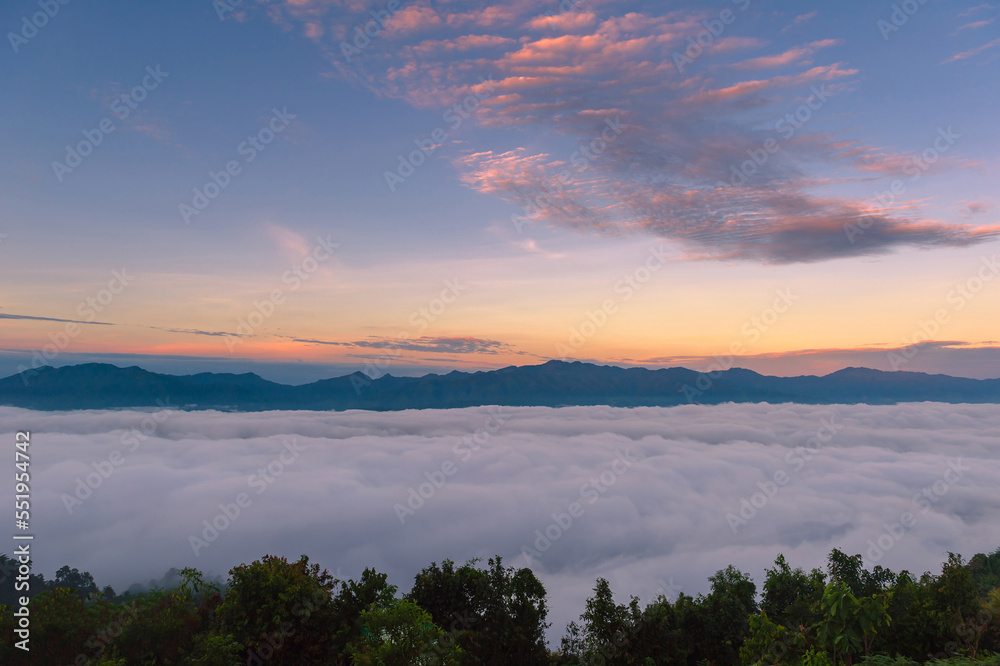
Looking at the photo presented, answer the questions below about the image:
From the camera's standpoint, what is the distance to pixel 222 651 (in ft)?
85.6

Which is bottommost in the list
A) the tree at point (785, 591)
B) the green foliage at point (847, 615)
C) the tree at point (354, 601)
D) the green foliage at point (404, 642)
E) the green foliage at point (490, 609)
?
the tree at point (785, 591)

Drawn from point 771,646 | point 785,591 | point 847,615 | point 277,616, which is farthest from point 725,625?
point 277,616

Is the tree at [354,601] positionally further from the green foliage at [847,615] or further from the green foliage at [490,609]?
the green foliage at [847,615]

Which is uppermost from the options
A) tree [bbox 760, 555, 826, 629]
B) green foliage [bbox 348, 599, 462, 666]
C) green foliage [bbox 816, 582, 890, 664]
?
green foliage [bbox 816, 582, 890, 664]

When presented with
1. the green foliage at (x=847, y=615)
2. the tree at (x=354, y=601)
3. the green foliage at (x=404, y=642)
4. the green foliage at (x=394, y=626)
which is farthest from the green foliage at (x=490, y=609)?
the green foliage at (x=847, y=615)

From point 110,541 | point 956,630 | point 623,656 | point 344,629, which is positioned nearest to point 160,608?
point 344,629

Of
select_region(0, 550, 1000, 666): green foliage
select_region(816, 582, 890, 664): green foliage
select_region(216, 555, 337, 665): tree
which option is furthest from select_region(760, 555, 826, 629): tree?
select_region(216, 555, 337, 665): tree

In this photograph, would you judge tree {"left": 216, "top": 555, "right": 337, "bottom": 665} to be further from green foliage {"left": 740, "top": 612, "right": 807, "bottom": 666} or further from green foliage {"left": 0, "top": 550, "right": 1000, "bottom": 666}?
green foliage {"left": 740, "top": 612, "right": 807, "bottom": 666}

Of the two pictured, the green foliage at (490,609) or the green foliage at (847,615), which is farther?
the green foliage at (490,609)

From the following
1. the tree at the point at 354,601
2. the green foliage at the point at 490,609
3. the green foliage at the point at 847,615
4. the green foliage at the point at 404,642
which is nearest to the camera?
the green foliage at the point at 847,615

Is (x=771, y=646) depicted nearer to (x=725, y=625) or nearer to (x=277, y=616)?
(x=725, y=625)

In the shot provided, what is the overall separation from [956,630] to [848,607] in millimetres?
20450

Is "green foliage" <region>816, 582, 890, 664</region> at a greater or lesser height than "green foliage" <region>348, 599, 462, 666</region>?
greater

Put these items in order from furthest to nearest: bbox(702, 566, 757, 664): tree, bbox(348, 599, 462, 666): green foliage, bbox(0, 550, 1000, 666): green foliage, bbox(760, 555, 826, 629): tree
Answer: bbox(760, 555, 826, 629): tree, bbox(702, 566, 757, 664): tree, bbox(0, 550, 1000, 666): green foliage, bbox(348, 599, 462, 666): green foliage
